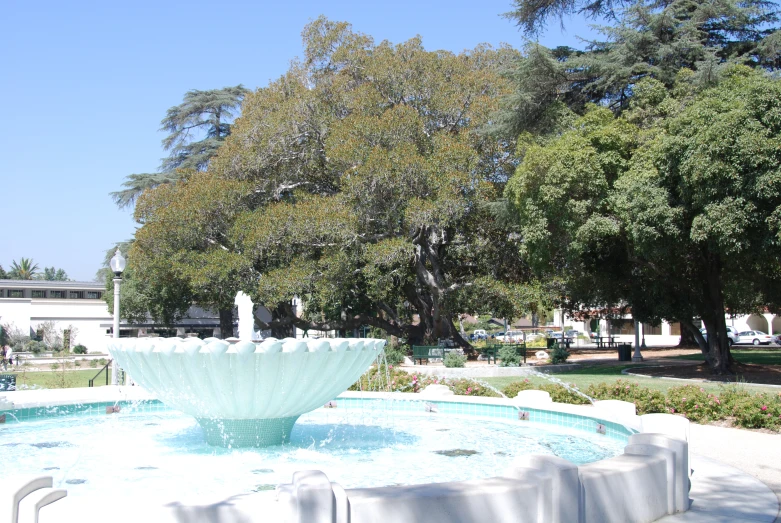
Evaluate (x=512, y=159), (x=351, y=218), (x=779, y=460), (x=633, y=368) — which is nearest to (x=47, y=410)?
(x=779, y=460)

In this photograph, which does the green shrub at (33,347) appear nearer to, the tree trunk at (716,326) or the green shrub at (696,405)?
the tree trunk at (716,326)

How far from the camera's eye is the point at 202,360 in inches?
292

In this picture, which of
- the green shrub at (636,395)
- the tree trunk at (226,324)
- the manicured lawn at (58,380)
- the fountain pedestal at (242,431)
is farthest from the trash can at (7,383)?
the tree trunk at (226,324)

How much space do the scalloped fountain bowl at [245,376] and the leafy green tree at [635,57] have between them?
58.2 feet

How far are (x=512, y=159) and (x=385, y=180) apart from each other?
5587mm

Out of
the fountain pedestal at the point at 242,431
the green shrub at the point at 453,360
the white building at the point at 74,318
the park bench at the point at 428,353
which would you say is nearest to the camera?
the fountain pedestal at the point at 242,431

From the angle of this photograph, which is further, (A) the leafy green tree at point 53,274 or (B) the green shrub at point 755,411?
(A) the leafy green tree at point 53,274

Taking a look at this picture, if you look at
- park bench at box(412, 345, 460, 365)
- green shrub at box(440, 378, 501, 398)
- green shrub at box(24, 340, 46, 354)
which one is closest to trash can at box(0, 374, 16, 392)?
green shrub at box(440, 378, 501, 398)

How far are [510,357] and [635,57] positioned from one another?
1096cm

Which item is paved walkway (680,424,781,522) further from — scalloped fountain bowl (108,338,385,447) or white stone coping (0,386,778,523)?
scalloped fountain bowl (108,338,385,447)

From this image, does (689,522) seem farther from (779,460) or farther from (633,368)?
(633,368)

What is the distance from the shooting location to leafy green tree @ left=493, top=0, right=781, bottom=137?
22.9 meters

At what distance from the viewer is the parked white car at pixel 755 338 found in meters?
49.6

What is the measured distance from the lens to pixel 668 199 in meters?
18.7
